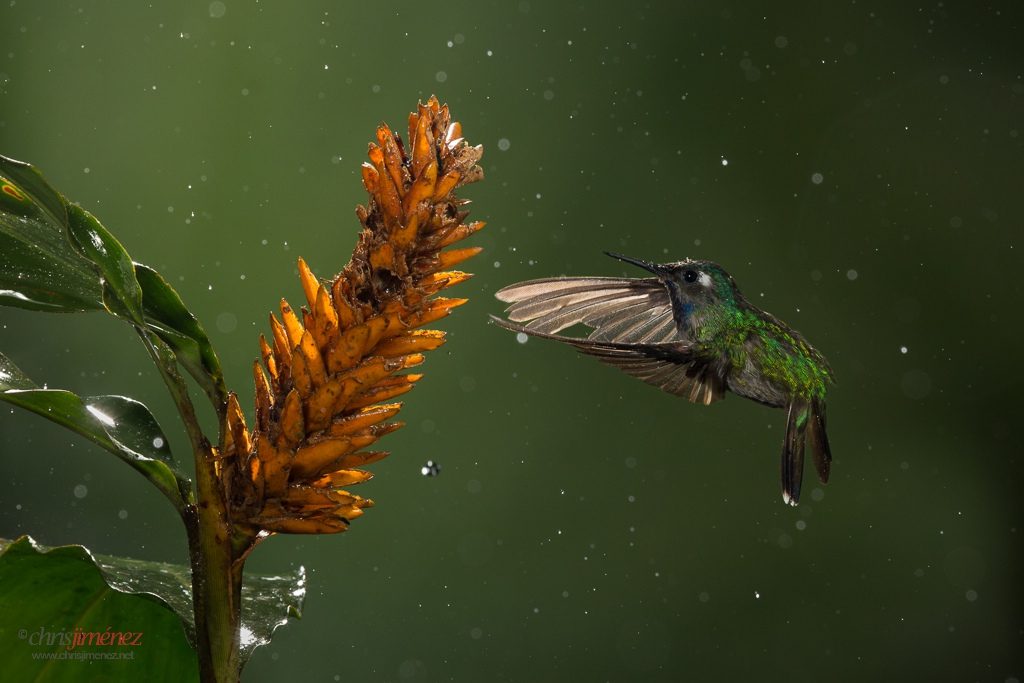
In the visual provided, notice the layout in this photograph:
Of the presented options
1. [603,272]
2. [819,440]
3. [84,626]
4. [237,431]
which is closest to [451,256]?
[237,431]

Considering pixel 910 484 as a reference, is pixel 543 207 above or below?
above

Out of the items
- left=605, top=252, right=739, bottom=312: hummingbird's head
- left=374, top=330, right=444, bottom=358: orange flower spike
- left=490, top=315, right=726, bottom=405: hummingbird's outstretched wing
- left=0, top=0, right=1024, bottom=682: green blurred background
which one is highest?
left=0, top=0, right=1024, bottom=682: green blurred background

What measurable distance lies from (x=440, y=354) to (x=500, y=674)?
785mm

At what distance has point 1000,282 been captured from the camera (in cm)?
244

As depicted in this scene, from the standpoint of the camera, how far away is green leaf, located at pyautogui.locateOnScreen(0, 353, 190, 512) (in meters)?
0.42

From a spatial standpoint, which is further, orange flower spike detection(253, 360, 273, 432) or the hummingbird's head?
the hummingbird's head

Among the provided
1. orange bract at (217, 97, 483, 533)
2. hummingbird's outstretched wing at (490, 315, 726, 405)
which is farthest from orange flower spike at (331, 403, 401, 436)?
hummingbird's outstretched wing at (490, 315, 726, 405)

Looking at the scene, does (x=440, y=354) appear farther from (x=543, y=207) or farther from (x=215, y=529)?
(x=215, y=529)

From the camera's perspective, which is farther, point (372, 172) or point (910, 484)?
point (910, 484)

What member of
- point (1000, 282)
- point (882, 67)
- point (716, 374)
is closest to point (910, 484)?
point (1000, 282)

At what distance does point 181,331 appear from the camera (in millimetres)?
489

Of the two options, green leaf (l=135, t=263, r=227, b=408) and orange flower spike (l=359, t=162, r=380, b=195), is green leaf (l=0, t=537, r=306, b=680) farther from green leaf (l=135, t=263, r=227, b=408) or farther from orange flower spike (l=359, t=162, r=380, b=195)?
orange flower spike (l=359, t=162, r=380, b=195)

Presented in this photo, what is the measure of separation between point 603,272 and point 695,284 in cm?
130

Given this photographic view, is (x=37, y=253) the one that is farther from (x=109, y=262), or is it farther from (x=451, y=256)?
(x=451, y=256)
